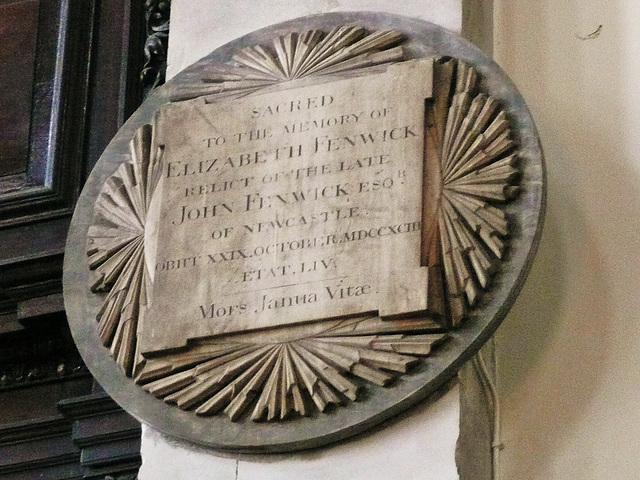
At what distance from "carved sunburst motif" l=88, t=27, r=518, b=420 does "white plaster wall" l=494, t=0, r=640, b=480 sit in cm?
25

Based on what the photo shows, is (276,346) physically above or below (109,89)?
below

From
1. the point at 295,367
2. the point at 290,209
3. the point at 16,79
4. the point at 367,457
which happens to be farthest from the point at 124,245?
the point at 16,79

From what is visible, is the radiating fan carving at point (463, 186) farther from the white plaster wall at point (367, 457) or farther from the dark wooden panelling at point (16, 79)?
the dark wooden panelling at point (16, 79)

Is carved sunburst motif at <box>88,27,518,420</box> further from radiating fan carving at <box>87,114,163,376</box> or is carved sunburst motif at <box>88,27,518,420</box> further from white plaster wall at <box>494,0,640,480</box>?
white plaster wall at <box>494,0,640,480</box>

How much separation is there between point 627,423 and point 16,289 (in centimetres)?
126

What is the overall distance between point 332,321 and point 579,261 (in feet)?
1.65

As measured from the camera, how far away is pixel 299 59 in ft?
8.53

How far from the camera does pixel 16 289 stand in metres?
2.91

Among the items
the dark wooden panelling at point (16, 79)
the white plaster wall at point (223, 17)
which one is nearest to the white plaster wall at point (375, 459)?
the white plaster wall at point (223, 17)

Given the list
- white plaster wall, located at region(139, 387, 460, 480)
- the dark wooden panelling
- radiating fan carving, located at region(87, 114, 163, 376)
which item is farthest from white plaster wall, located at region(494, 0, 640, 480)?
the dark wooden panelling

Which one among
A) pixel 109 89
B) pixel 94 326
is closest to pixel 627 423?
pixel 94 326

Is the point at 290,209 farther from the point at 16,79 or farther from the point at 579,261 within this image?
the point at 16,79

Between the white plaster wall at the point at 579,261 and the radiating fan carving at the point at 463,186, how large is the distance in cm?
25

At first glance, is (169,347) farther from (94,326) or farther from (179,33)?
(179,33)
